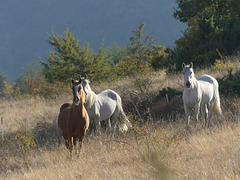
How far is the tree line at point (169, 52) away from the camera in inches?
700

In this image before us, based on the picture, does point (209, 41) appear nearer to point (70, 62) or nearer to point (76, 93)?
point (70, 62)

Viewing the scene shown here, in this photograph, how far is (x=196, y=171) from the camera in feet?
14.3

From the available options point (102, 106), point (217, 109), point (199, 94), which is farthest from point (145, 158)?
point (217, 109)

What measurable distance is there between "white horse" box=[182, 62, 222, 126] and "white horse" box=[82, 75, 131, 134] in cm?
187

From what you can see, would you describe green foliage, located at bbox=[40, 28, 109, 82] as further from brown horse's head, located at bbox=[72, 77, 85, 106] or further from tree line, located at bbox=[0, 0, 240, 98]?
brown horse's head, located at bbox=[72, 77, 85, 106]

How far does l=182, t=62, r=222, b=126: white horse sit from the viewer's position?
841 cm

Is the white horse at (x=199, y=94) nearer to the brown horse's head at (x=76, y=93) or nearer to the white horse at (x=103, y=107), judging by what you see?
the white horse at (x=103, y=107)

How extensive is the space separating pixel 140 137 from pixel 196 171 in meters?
2.26

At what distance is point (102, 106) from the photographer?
9.38m

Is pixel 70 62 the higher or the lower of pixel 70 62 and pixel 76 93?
the higher

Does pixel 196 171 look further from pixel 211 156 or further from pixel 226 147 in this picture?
pixel 226 147

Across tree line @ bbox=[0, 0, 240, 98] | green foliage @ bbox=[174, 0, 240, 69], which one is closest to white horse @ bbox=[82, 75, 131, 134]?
tree line @ bbox=[0, 0, 240, 98]

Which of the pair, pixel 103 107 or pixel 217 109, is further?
pixel 217 109

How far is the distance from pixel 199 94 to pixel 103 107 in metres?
2.93
